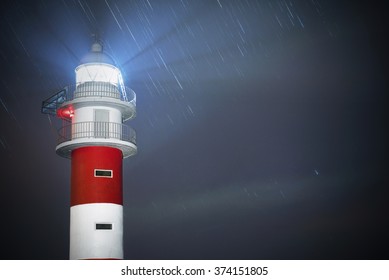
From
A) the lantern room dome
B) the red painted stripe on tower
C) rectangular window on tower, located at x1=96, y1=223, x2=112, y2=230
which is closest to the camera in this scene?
rectangular window on tower, located at x1=96, y1=223, x2=112, y2=230

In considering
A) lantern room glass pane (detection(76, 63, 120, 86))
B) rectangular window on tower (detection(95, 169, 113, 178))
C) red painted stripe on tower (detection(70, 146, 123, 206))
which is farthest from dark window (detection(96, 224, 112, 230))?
lantern room glass pane (detection(76, 63, 120, 86))

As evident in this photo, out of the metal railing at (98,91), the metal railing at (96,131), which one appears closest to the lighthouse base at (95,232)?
the metal railing at (96,131)

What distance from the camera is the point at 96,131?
2023cm

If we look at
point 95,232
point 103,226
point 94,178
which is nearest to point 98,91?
point 94,178

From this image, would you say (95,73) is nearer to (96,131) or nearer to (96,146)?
(96,131)

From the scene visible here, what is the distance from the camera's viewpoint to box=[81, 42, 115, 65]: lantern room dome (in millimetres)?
21359

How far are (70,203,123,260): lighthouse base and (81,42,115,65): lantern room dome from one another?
6.27 m

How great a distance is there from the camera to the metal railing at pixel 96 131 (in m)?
20.2

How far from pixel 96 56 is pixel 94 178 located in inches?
216

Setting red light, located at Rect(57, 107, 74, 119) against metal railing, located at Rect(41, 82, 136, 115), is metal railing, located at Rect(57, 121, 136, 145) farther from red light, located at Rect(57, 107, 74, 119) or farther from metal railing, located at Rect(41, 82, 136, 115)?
metal railing, located at Rect(41, 82, 136, 115)
